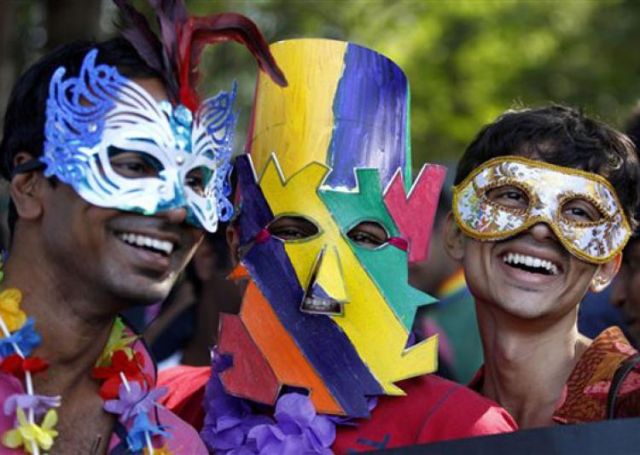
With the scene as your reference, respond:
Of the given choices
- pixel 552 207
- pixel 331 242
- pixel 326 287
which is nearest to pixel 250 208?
pixel 331 242

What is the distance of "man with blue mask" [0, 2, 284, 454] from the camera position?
3.64 m

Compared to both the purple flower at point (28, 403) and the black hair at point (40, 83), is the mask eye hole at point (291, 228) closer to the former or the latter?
the black hair at point (40, 83)

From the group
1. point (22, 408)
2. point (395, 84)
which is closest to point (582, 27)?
point (395, 84)

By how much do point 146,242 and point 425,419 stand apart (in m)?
0.97

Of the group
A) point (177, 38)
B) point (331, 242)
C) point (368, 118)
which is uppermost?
point (177, 38)

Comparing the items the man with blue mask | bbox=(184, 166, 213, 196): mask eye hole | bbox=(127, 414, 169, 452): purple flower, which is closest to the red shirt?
the man with blue mask

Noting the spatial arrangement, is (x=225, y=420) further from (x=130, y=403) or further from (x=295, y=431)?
(x=130, y=403)

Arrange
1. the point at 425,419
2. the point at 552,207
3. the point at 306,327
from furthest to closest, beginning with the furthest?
1. the point at 552,207
2. the point at 306,327
3. the point at 425,419

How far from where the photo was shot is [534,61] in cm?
2031

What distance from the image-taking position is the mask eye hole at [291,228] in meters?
4.32

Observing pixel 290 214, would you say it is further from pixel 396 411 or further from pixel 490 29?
pixel 490 29

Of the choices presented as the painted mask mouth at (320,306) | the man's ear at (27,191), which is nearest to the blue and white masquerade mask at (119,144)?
the man's ear at (27,191)

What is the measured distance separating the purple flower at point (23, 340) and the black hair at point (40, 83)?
0.44 meters

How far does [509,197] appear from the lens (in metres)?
4.48
